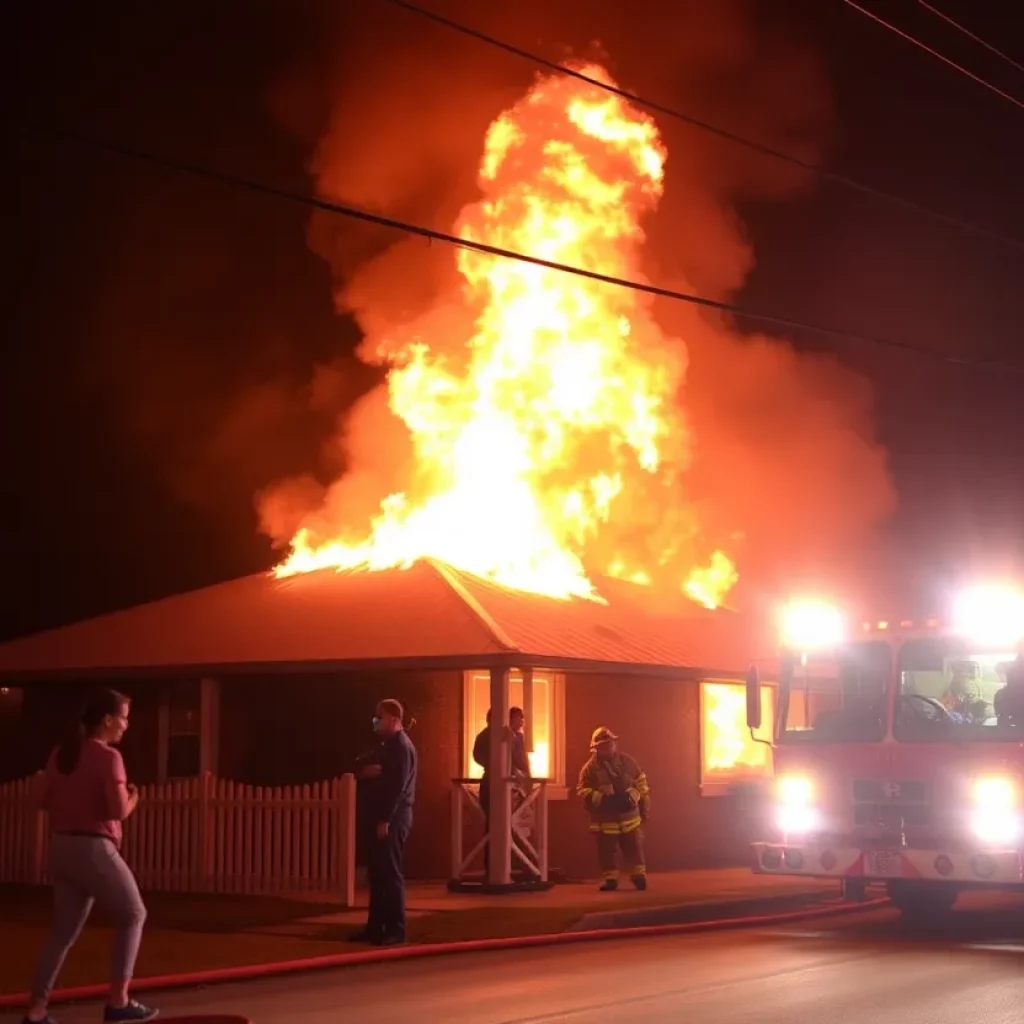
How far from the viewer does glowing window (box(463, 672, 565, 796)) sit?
19.2m

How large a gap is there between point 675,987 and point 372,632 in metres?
8.20

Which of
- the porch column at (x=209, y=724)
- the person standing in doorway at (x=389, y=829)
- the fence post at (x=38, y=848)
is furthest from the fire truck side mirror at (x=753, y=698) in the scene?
the fence post at (x=38, y=848)

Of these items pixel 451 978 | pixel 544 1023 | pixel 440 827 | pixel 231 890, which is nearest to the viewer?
pixel 544 1023

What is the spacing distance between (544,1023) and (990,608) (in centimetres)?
608

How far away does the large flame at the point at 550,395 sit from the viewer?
22297 mm

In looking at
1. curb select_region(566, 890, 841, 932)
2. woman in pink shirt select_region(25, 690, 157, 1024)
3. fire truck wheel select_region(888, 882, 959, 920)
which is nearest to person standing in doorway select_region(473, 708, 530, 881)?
curb select_region(566, 890, 841, 932)

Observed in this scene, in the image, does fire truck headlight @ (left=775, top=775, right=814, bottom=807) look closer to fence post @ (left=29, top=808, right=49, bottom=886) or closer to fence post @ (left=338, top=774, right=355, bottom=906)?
fence post @ (left=338, top=774, right=355, bottom=906)

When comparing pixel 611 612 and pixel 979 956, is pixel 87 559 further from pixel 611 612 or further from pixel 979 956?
pixel 979 956

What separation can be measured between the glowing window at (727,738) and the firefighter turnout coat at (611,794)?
3663 mm

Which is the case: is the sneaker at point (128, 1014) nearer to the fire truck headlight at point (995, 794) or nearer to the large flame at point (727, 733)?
the fire truck headlight at point (995, 794)

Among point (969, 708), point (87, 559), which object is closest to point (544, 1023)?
point (969, 708)

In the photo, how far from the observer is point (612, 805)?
17.5 meters

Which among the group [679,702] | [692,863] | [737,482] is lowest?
[692,863]

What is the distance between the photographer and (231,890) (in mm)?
16969
